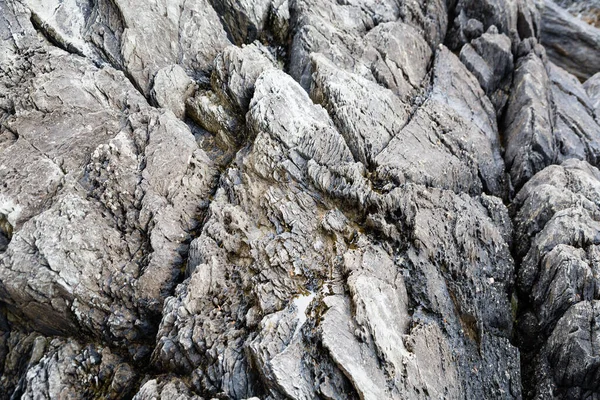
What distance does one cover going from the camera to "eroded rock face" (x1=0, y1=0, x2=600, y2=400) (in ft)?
40.1

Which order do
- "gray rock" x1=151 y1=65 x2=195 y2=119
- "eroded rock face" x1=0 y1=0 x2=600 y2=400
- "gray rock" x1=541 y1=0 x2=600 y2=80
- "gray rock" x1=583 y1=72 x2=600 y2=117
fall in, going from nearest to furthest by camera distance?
"eroded rock face" x1=0 y1=0 x2=600 y2=400 → "gray rock" x1=151 y1=65 x2=195 y2=119 → "gray rock" x1=583 y1=72 x2=600 y2=117 → "gray rock" x1=541 y1=0 x2=600 y2=80

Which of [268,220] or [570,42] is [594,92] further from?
[268,220]

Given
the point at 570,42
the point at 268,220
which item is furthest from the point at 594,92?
the point at 268,220

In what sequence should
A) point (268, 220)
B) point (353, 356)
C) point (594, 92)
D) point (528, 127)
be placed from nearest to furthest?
point (353, 356), point (268, 220), point (528, 127), point (594, 92)

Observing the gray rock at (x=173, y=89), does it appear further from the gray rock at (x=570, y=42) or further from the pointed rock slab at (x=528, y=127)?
the gray rock at (x=570, y=42)

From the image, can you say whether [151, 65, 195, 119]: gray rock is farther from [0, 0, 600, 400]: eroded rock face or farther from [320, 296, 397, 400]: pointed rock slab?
[320, 296, 397, 400]: pointed rock slab

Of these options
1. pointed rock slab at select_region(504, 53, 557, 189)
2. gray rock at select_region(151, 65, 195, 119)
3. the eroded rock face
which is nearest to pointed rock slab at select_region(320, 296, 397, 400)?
the eroded rock face

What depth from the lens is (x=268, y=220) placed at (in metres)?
14.3

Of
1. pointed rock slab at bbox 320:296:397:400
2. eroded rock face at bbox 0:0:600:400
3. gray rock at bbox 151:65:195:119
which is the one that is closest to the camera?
pointed rock slab at bbox 320:296:397:400

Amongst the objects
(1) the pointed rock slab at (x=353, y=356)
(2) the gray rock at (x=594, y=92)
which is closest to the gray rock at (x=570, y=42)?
(2) the gray rock at (x=594, y=92)

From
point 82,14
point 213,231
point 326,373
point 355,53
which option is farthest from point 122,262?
point 355,53

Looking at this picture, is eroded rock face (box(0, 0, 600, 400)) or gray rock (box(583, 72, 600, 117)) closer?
eroded rock face (box(0, 0, 600, 400))

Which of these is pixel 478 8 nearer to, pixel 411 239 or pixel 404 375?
pixel 411 239

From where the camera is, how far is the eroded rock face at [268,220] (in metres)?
12.2
